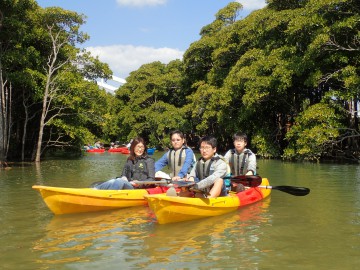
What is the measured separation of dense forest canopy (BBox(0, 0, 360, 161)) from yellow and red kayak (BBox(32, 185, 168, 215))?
1054 centimetres

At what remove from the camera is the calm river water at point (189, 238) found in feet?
14.9

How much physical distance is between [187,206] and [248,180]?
221 cm

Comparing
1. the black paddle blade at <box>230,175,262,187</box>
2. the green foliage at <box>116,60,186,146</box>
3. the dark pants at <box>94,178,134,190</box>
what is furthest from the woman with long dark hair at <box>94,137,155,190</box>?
the green foliage at <box>116,60,186,146</box>

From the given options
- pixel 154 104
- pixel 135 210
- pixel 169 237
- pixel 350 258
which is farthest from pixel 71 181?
pixel 154 104

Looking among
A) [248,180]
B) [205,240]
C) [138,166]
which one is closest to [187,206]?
[205,240]

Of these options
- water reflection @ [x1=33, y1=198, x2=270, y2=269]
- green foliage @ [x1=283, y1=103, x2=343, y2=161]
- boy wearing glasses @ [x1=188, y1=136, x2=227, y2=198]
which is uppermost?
green foliage @ [x1=283, y1=103, x2=343, y2=161]

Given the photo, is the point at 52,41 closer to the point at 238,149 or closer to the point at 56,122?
the point at 56,122

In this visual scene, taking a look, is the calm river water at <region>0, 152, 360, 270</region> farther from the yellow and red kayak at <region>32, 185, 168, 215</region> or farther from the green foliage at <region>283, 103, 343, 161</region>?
the green foliage at <region>283, 103, 343, 161</region>

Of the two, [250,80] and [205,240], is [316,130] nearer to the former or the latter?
[250,80]

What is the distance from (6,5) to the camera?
639 inches

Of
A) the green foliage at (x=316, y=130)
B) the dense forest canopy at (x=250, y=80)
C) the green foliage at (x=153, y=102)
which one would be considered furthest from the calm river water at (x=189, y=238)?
the green foliage at (x=153, y=102)

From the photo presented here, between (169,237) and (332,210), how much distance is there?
3332 mm

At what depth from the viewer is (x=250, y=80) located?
2008cm

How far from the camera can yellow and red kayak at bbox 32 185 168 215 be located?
6.88 meters
